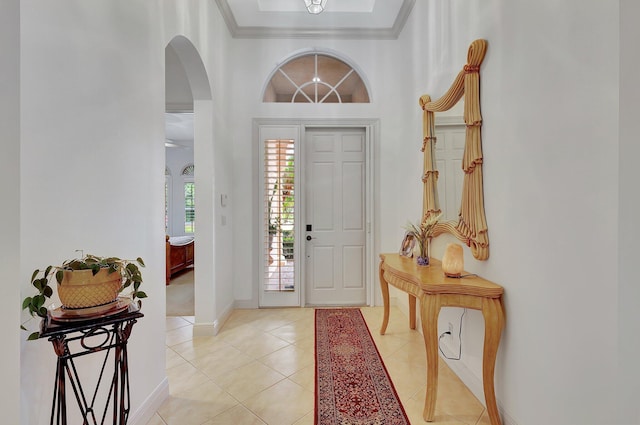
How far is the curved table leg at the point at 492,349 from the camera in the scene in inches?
64.9

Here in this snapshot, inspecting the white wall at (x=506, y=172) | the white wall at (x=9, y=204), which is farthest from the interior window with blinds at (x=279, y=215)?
the white wall at (x=9, y=204)

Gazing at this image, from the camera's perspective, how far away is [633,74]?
1010 mm

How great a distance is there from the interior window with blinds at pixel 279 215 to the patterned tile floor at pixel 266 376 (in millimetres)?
583

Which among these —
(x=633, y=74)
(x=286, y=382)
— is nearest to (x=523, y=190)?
(x=633, y=74)

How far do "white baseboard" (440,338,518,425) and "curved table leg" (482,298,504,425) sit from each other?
0.06 m

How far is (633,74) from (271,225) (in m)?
3.25

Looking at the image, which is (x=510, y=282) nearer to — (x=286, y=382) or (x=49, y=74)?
(x=286, y=382)

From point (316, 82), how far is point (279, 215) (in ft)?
5.74

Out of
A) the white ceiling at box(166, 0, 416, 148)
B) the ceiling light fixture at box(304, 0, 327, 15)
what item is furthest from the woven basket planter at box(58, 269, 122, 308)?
the white ceiling at box(166, 0, 416, 148)

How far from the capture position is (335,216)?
3.76 m

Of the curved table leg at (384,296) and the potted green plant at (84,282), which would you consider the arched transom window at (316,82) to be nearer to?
the curved table leg at (384,296)

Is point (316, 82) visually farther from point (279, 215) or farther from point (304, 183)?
point (279, 215)

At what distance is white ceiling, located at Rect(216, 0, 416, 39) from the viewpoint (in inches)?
127

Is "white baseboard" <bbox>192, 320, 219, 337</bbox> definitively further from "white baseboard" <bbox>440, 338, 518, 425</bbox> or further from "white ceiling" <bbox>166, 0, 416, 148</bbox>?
"white ceiling" <bbox>166, 0, 416, 148</bbox>
